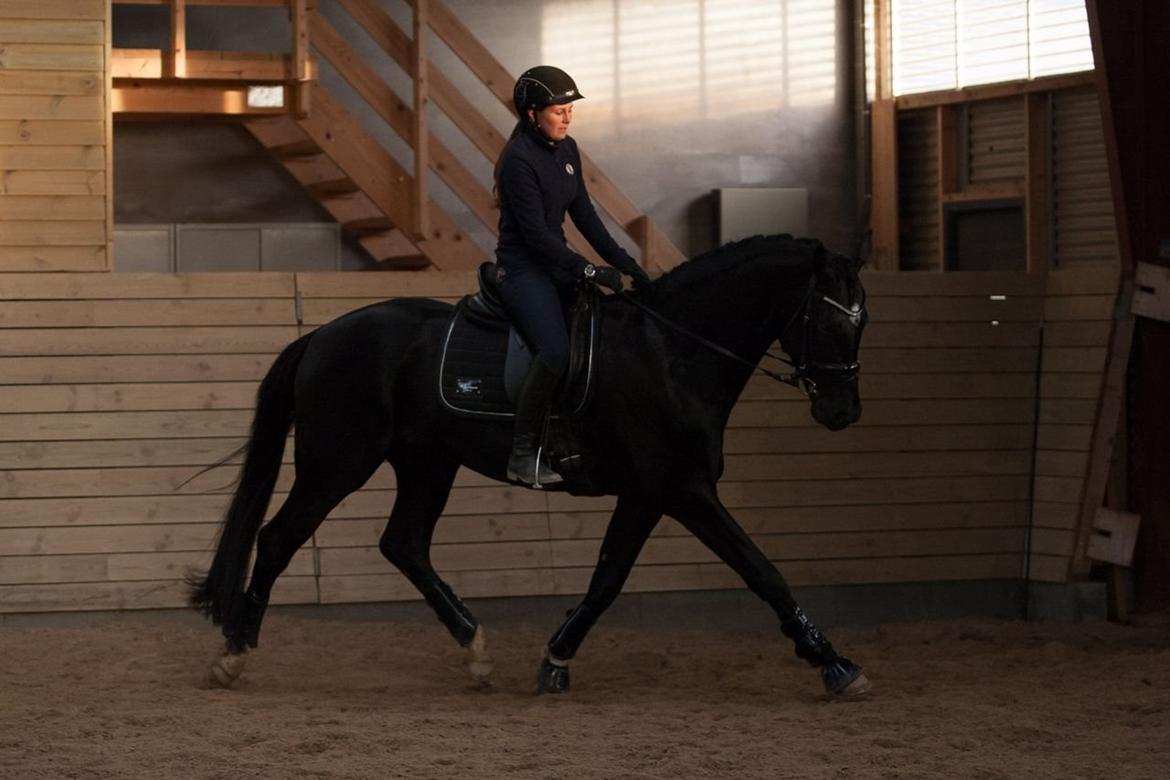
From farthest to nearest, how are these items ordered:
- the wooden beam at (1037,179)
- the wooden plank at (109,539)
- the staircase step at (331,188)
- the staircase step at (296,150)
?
1. the wooden beam at (1037,179)
2. the staircase step at (331,188)
3. the staircase step at (296,150)
4. the wooden plank at (109,539)

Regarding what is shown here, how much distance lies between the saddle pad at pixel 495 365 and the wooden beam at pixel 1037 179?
7.70m

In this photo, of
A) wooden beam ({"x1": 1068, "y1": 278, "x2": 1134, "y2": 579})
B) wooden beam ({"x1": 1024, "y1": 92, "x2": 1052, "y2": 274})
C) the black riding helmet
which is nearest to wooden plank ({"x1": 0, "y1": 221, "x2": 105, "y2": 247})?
the black riding helmet

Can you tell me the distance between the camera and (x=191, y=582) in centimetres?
636

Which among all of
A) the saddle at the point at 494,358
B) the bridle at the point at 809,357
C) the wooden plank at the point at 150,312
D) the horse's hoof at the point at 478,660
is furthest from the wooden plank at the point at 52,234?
the bridle at the point at 809,357

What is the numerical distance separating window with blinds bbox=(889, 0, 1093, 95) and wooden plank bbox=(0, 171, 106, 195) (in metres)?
7.89

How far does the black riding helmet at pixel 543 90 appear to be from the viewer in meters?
5.89

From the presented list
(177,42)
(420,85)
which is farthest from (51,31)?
(420,85)

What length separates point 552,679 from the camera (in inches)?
241

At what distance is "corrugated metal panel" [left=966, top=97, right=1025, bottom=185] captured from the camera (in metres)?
13.2

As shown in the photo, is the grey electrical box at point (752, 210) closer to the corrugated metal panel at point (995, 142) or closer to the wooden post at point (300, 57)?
the corrugated metal panel at point (995, 142)

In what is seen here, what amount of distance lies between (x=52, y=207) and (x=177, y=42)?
8.33 ft

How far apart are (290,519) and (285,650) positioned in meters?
1.10

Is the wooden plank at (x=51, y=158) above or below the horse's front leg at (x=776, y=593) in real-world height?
above

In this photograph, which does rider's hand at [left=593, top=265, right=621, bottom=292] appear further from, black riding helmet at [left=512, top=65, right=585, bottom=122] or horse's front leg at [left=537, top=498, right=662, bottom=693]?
horse's front leg at [left=537, top=498, right=662, bottom=693]
